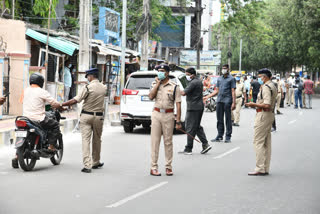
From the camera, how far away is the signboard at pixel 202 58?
54.6m

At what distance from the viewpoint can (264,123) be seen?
9.77 m

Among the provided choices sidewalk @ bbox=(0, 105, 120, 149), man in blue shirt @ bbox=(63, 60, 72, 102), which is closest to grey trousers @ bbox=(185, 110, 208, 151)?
sidewalk @ bbox=(0, 105, 120, 149)

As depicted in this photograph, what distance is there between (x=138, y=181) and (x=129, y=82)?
25.7 ft

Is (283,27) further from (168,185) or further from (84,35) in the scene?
(168,185)

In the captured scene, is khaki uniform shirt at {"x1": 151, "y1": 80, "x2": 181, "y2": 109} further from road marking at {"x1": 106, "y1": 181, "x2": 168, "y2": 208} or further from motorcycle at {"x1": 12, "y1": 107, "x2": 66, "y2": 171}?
motorcycle at {"x1": 12, "y1": 107, "x2": 66, "y2": 171}

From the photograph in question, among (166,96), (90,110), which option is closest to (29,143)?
(90,110)

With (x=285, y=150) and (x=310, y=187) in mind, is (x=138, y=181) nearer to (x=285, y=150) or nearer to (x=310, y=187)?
(x=310, y=187)

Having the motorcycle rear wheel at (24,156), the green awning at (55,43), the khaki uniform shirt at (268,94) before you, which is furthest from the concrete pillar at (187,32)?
the motorcycle rear wheel at (24,156)

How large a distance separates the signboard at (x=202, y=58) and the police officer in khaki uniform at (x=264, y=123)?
147 feet

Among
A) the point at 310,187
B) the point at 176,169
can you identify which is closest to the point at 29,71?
the point at 176,169

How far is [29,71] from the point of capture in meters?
19.5

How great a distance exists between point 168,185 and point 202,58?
165ft

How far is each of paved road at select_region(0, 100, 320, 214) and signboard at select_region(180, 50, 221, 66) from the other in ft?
136

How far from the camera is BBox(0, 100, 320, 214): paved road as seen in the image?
23.1 feet
